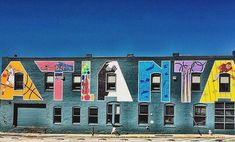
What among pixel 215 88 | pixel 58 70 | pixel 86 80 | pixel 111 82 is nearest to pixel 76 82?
pixel 86 80

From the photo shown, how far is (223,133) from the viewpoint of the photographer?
153 ft

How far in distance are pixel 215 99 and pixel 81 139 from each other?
37.6 ft

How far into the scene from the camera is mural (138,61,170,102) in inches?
1889

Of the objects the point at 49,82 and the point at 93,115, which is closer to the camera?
the point at 93,115

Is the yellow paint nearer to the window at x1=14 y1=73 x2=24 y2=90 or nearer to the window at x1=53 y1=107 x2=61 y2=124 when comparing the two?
the window at x1=53 y1=107 x2=61 y2=124

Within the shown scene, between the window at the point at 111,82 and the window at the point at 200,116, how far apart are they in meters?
7.22

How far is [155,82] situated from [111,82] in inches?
149

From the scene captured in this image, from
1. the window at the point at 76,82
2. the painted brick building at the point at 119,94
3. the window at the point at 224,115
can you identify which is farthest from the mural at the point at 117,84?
the window at the point at 224,115

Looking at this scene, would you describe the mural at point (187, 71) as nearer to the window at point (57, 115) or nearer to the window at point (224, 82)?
the window at point (224, 82)

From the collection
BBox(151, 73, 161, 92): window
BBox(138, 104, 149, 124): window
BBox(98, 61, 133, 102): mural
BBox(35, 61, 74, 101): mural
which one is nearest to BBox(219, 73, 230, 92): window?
BBox(151, 73, 161, 92): window

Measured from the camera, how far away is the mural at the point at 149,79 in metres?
48.0

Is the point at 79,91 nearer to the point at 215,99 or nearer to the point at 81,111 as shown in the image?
the point at 81,111

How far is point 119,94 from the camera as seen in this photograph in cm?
4881

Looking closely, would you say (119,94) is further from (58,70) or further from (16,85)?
(16,85)
